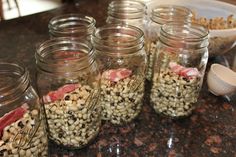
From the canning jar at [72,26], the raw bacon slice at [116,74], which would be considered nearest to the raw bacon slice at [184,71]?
the raw bacon slice at [116,74]

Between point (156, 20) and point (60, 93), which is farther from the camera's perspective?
point (156, 20)

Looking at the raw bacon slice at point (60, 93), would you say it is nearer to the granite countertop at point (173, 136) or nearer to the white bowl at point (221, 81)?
the granite countertop at point (173, 136)

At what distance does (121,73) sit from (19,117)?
25cm

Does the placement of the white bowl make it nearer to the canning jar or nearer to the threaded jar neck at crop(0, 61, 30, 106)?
the canning jar

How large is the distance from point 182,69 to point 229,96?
207 millimetres

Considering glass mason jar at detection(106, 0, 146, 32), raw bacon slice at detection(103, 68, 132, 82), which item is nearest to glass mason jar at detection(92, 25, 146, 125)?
raw bacon slice at detection(103, 68, 132, 82)

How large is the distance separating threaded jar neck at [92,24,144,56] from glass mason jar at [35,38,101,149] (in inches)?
1.7

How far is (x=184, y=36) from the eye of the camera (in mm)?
706

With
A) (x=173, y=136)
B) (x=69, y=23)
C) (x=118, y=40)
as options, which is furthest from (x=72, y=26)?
(x=173, y=136)

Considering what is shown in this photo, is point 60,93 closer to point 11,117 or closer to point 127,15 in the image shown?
point 11,117

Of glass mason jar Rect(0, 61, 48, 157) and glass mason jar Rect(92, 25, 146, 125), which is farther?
glass mason jar Rect(92, 25, 146, 125)

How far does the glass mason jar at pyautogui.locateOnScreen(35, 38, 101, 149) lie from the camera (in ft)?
1.88

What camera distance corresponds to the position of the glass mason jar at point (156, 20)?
2.64 ft

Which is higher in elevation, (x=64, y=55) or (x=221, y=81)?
(x=64, y=55)
